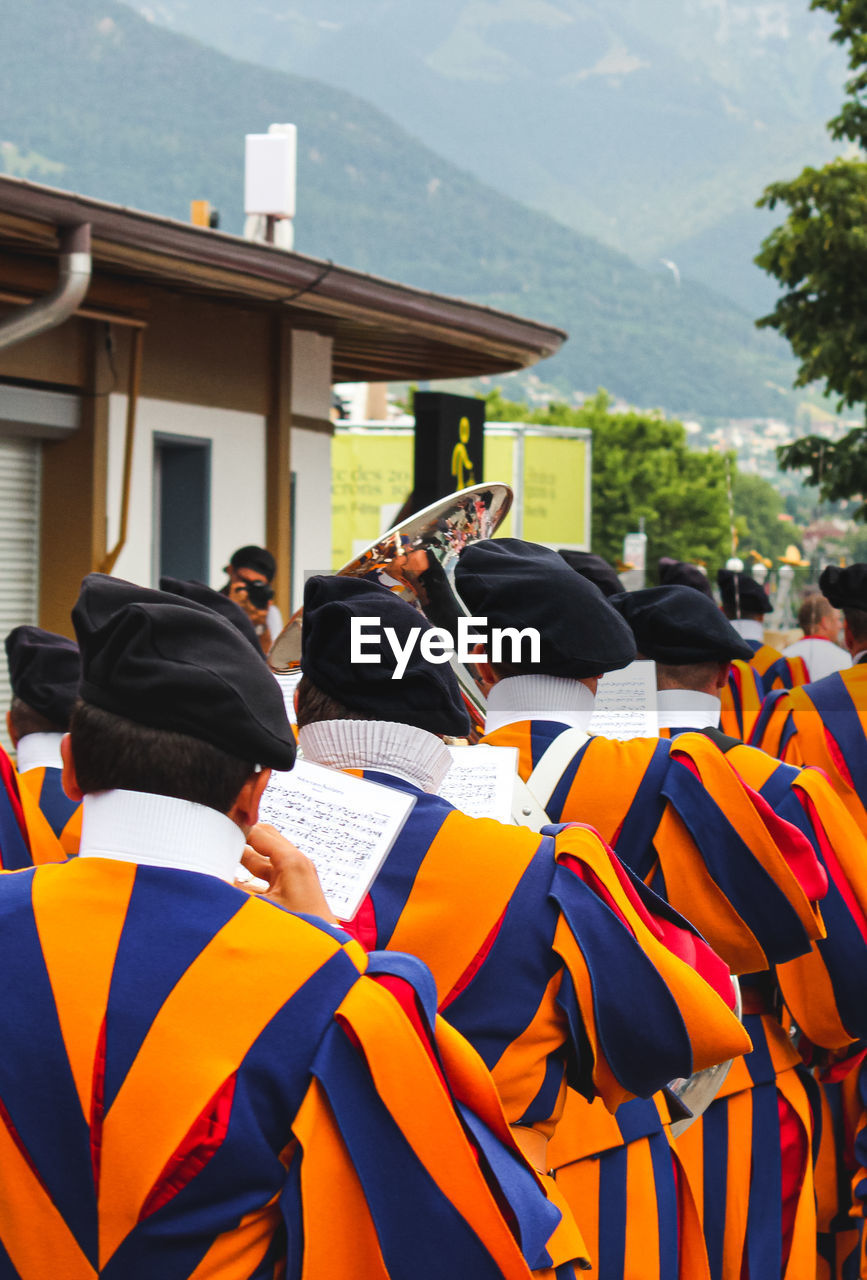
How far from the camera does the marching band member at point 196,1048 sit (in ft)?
5.82

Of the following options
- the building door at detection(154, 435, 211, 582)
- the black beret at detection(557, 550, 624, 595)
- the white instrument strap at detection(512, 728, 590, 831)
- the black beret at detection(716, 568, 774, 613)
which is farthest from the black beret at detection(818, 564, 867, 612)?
the building door at detection(154, 435, 211, 582)

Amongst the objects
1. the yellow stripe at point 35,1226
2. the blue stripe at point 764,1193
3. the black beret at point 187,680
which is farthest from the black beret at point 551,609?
the yellow stripe at point 35,1226

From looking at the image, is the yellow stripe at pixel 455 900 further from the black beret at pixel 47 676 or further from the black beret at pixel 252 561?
the black beret at pixel 252 561

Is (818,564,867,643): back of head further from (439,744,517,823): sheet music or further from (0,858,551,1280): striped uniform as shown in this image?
(0,858,551,1280): striped uniform

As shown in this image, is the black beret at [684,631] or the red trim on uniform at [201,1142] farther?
the black beret at [684,631]

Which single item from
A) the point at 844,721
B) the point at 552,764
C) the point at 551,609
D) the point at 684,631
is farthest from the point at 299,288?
the point at 552,764

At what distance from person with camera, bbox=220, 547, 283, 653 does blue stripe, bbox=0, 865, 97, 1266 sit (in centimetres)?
576

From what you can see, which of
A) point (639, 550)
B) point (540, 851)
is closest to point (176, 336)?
point (540, 851)

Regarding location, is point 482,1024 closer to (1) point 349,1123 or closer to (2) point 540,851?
(2) point 540,851

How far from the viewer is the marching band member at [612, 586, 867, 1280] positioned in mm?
Answer: 3760

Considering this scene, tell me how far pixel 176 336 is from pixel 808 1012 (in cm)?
723

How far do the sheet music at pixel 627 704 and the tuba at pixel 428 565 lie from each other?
0.30 m

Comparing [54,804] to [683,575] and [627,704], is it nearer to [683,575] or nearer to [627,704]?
[627,704]

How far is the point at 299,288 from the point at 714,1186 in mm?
6824
